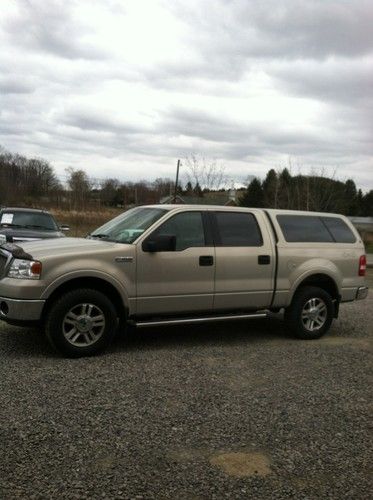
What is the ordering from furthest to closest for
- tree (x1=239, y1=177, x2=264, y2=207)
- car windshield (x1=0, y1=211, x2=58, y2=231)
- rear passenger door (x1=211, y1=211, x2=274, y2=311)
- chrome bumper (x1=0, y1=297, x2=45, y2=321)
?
1. tree (x1=239, y1=177, x2=264, y2=207)
2. car windshield (x1=0, y1=211, x2=58, y2=231)
3. rear passenger door (x1=211, y1=211, x2=274, y2=311)
4. chrome bumper (x1=0, y1=297, x2=45, y2=321)

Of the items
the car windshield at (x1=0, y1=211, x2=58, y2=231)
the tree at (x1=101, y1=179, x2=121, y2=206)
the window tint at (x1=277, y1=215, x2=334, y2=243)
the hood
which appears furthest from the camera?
the tree at (x1=101, y1=179, x2=121, y2=206)

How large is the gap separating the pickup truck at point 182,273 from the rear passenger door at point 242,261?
0.01 m

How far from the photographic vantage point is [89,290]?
5.88 meters

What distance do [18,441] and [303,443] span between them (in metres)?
2.05

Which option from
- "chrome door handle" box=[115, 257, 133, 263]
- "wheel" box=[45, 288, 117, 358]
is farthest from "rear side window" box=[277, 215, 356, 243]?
"wheel" box=[45, 288, 117, 358]

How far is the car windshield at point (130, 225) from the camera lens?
253 inches

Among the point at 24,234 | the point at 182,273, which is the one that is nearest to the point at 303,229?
the point at 182,273

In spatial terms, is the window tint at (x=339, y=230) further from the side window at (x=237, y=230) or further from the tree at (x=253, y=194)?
the tree at (x=253, y=194)

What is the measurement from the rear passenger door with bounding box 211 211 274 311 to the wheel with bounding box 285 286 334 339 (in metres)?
0.46

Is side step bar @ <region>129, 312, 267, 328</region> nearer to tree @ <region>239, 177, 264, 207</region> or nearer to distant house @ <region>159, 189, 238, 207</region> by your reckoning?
distant house @ <region>159, 189, 238, 207</region>

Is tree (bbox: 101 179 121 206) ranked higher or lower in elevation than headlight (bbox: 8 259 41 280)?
higher

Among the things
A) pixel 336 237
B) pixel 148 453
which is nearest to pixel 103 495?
pixel 148 453

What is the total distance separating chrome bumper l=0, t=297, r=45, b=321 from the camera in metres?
5.61

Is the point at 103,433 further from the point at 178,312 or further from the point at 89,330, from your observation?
the point at 178,312
